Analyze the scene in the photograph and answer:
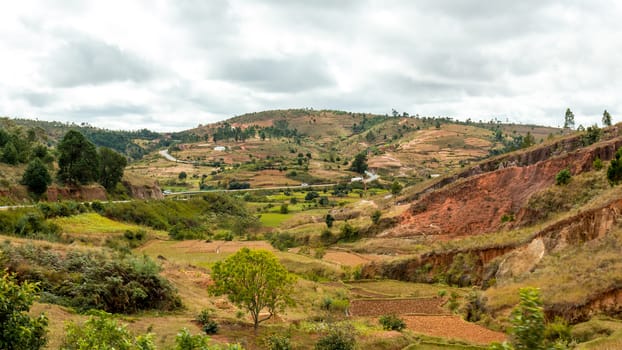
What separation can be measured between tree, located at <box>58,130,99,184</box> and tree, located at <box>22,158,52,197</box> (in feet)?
17.0

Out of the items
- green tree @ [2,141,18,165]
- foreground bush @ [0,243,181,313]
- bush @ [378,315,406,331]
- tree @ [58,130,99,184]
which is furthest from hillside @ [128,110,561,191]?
foreground bush @ [0,243,181,313]

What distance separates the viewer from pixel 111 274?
73.7 feet

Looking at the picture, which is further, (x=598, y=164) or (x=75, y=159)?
(x=75, y=159)

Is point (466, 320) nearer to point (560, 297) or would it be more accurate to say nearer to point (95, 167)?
point (560, 297)

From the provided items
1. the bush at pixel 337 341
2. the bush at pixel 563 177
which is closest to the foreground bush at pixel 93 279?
the bush at pixel 337 341

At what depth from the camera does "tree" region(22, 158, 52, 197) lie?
50219 mm

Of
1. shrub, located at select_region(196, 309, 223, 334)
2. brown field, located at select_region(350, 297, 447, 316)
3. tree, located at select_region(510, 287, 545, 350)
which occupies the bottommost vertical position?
brown field, located at select_region(350, 297, 447, 316)

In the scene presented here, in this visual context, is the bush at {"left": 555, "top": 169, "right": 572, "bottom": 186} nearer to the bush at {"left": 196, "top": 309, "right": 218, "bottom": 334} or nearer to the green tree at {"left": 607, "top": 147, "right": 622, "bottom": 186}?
the green tree at {"left": 607, "top": 147, "right": 622, "bottom": 186}

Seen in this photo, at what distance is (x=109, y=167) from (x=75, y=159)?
9.57 metres

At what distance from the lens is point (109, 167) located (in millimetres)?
66938

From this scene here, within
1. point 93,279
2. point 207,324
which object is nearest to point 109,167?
point 93,279

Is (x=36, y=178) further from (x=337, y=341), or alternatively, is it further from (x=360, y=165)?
(x=360, y=165)

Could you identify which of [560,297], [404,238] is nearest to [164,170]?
[404,238]

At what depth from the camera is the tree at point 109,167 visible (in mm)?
66250
